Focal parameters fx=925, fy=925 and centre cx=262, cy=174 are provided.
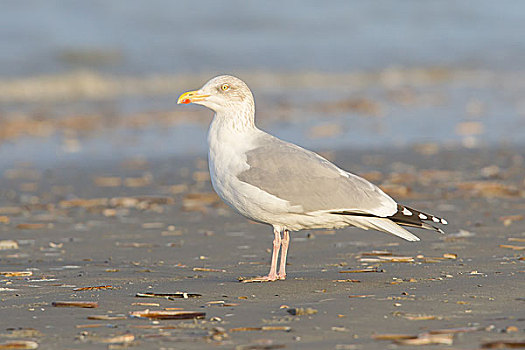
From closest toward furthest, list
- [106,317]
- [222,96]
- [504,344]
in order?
1. [504,344]
2. [106,317]
3. [222,96]

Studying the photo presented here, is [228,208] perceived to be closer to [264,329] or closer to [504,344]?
[264,329]

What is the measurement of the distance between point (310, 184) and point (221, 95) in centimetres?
99

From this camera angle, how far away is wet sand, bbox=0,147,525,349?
400 cm

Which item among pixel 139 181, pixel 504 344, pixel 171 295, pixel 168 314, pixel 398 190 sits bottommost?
pixel 504 344

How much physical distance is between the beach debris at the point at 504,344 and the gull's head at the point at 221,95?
9.18ft

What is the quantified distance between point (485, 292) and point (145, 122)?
439 inches

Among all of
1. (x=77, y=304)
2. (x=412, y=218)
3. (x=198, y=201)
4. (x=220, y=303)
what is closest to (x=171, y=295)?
(x=220, y=303)

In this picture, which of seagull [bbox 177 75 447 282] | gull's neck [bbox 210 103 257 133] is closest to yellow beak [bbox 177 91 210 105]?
gull's neck [bbox 210 103 257 133]

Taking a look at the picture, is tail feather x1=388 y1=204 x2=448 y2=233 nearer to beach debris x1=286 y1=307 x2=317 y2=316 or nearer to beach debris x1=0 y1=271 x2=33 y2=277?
beach debris x1=286 y1=307 x2=317 y2=316

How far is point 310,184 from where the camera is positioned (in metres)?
5.46

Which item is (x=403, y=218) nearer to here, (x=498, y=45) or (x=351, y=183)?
(x=351, y=183)

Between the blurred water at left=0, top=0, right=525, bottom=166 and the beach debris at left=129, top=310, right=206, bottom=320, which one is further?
the blurred water at left=0, top=0, right=525, bottom=166

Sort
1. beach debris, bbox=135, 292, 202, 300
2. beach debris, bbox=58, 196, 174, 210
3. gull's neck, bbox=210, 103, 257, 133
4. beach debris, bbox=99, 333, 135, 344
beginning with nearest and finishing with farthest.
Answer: beach debris, bbox=99, 333, 135, 344 < beach debris, bbox=135, 292, 202, 300 < gull's neck, bbox=210, 103, 257, 133 < beach debris, bbox=58, 196, 174, 210

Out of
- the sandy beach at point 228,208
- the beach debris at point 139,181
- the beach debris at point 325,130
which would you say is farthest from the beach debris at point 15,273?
the beach debris at point 325,130
